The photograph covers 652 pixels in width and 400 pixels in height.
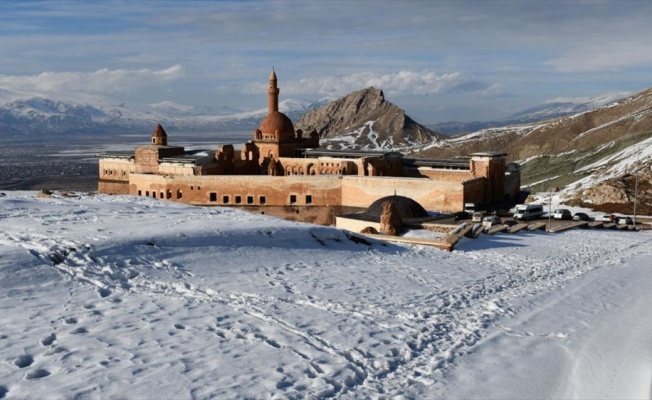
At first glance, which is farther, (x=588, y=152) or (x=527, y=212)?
(x=588, y=152)

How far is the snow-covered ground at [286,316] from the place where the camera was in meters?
9.70

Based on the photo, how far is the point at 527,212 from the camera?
129ft

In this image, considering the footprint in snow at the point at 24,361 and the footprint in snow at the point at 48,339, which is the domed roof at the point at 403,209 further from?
the footprint in snow at the point at 24,361

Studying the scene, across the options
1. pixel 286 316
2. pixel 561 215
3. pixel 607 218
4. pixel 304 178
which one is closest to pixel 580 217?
pixel 561 215

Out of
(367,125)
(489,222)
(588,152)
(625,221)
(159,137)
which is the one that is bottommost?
(625,221)

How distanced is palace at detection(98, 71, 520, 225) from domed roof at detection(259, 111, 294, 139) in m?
0.08

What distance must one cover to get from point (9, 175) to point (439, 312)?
351 feet

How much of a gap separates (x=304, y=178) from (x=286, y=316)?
→ 1320 inches

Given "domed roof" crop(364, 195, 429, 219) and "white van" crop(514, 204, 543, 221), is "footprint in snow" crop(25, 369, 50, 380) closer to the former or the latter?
"domed roof" crop(364, 195, 429, 219)

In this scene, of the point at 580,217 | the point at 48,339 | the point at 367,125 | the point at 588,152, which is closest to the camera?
the point at 48,339

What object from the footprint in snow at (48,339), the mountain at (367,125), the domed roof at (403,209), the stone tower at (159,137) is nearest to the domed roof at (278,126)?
the stone tower at (159,137)

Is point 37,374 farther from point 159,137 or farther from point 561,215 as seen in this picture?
point 159,137

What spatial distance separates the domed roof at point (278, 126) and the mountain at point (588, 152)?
915 inches

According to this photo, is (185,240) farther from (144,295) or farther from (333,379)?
(333,379)
